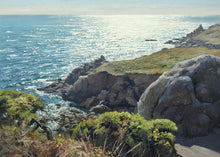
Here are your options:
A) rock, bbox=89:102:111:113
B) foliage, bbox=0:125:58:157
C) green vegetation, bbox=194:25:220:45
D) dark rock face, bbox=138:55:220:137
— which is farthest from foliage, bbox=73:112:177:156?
green vegetation, bbox=194:25:220:45

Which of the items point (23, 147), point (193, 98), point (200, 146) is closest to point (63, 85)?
point (193, 98)

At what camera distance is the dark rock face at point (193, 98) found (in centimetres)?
1578

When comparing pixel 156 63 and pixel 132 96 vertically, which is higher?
pixel 156 63

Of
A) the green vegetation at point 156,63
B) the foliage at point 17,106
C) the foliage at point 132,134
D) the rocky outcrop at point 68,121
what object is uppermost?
the foliage at point 17,106

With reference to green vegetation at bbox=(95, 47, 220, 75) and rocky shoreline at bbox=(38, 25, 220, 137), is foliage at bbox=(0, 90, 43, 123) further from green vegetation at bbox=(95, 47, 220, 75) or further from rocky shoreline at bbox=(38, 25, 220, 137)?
green vegetation at bbox=(95, 47, 220, 75)

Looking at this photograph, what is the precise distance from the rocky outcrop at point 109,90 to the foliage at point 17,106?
22847mm

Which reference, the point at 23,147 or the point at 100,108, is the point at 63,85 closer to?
the point at 100,108

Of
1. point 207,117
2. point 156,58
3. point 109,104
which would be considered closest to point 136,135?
point 207,117

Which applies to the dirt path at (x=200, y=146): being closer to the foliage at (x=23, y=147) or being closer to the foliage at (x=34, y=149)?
the foliage at (x=34, y=149)

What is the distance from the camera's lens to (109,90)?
4062 cm

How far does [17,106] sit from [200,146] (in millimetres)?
12008

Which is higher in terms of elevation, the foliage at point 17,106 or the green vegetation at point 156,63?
the foliage at point 17,106

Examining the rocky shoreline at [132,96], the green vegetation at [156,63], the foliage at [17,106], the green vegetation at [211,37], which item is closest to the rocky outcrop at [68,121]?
the rocky shoreline at [132,96]

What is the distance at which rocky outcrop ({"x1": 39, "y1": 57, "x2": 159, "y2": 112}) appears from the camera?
122ft
